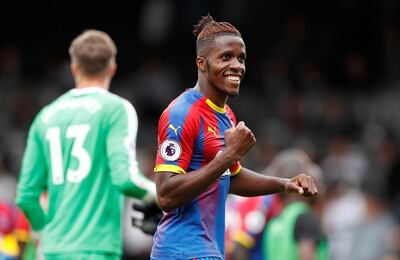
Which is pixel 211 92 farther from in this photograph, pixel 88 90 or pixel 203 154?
pixel 88 90

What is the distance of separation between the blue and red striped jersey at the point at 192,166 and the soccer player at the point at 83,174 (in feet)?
3.83

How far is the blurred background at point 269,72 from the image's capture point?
628 inches

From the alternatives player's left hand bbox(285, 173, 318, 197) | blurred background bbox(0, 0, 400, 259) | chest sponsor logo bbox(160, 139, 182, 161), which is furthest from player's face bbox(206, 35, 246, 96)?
blurred background bbox(0, 0, 400, 259)

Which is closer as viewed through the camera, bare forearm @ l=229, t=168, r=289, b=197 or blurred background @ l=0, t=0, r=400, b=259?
bare forearm @ l=229, t=168, r=289, b=197

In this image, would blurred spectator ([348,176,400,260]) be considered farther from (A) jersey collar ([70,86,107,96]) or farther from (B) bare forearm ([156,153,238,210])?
(B) bare forearm ([156,153,238,210])

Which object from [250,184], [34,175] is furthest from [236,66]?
[34,175]

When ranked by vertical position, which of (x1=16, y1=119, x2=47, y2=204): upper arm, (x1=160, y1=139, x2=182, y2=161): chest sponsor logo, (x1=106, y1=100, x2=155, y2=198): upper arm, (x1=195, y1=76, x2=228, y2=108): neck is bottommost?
(x1=16, y1=119, x2=47, y2=204): upper arm

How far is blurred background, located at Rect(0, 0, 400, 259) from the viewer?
52.3 feet

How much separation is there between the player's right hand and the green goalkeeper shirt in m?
1.51

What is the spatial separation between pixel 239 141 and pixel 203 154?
0.28 meters

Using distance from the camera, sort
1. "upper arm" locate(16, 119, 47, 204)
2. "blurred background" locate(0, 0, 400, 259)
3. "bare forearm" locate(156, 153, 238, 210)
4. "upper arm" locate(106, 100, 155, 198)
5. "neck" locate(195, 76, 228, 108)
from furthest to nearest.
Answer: "blurred background" locate(0, 0, 400, 259) → "upper arm" locate(16, 119, 47, 204) → "upper arm" locate(106, 100, 155, 198) → "neck" locate(195, 76, 228, 108) → "bare forearm" locate(156, 153, 238, 210)

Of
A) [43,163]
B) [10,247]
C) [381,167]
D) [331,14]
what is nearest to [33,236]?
[10,247]

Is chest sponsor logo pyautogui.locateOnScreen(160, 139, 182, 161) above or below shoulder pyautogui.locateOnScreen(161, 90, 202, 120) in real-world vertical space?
below

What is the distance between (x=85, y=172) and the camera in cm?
705
